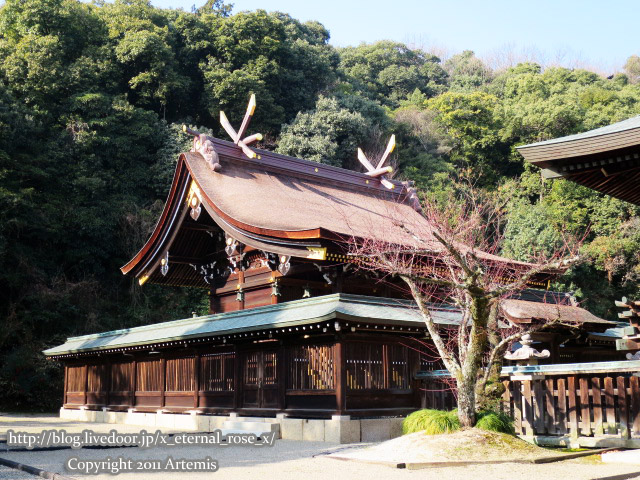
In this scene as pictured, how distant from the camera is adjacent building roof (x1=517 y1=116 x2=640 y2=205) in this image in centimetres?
600

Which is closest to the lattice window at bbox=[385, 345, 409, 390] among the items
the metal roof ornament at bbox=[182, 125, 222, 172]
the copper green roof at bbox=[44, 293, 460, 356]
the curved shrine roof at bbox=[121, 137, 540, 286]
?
the copper green roof at bbox=[44, 293, 460, 356]

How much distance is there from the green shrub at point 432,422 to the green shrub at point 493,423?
329mm

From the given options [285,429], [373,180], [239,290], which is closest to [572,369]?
[285,429]

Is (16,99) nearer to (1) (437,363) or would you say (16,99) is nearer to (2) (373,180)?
(2) (373,180)

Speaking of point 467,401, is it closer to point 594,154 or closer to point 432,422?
point 432,422

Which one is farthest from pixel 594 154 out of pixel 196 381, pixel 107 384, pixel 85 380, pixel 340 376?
pixel 85 380

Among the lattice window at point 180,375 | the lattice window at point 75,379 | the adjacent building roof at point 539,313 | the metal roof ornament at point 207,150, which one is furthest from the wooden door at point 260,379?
the lattice window at point 75,379

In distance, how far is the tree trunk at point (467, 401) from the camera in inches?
345

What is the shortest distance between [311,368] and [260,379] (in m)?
1.58

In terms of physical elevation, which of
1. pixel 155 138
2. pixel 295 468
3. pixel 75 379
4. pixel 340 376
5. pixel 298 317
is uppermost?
pixel 155 138

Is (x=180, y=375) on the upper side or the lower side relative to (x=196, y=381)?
upper

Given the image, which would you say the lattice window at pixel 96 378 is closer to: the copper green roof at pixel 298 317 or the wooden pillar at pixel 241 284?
the copper green roof at pixel 298 317

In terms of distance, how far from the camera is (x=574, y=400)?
29.9 feet

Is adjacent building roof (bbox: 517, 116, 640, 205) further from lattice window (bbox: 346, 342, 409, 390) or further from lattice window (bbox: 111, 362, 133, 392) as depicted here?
lattice window (bbox: 111, 362, 133, 392)
